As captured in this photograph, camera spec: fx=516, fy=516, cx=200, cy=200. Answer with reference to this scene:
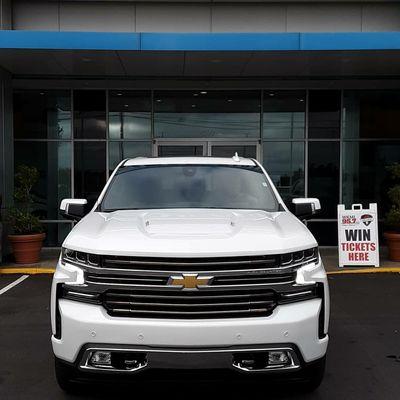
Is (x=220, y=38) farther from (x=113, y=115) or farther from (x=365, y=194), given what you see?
(x=365, y=194)

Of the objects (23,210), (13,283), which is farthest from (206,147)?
(13,283)

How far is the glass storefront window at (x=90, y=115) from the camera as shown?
1283 cm

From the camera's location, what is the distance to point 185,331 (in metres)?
3.23

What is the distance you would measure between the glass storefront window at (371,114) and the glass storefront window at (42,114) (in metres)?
6.96

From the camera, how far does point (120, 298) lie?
3402 millimetres

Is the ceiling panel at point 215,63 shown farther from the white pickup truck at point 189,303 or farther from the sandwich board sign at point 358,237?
the white pickup truck at point 189,303

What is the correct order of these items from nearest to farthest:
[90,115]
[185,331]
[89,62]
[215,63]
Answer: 1. [185,331]
2. [89,62]
3. [215,63]
4. [90,115]

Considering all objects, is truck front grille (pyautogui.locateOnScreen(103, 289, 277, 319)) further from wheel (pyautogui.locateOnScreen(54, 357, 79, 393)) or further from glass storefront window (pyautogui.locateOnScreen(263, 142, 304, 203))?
glass storefront window (pyautogui.locateOnScreen(263, 142, 304, 203))

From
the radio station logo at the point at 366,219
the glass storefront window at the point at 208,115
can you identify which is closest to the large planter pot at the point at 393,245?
the radio station logo at the point at 366,219

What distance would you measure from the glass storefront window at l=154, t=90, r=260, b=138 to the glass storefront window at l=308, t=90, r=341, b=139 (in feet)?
4.41

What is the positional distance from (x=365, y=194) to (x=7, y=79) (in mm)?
8896

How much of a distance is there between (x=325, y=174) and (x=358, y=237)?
3453 mm

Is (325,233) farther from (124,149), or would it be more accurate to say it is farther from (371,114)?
(124,149)

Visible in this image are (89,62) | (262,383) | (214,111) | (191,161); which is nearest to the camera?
(262,383)
